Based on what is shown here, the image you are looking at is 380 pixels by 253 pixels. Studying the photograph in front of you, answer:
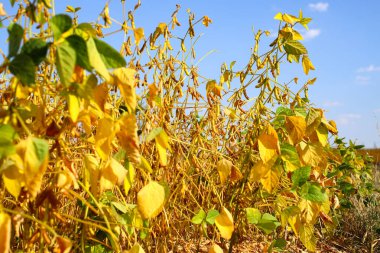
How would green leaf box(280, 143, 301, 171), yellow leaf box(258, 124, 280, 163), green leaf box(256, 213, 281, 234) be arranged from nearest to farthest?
yellow leaf box(258, 124, 280, 163), green leaf box(280, 143, 301, 171), green leaf box(256, 213, 281, 234)

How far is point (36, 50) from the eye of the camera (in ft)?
2.02

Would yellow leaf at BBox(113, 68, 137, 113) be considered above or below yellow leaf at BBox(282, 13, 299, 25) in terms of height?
below

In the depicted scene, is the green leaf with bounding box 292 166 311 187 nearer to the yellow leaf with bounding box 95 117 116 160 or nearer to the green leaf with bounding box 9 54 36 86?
the yellow leaf with bounding box 95 117 116 160

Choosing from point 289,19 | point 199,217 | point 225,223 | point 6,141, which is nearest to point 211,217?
point 199,217

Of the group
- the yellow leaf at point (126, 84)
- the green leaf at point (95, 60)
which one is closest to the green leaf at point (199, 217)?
the yellow leaf at point (126, 84)

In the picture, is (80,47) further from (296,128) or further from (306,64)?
(306,64)

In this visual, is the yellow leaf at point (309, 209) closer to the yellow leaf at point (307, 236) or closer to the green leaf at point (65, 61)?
the yellow leaf at point (307, 236)

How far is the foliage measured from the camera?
0.65 metres

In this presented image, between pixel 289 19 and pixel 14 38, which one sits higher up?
pixel 289 19

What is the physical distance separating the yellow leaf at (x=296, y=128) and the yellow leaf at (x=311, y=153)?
8cm

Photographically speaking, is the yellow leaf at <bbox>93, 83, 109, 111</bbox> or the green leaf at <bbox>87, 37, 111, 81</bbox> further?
the yellow leaf at <bbox>93, 83, 109, 111</bbox>

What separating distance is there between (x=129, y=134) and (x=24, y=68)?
8.2 inches

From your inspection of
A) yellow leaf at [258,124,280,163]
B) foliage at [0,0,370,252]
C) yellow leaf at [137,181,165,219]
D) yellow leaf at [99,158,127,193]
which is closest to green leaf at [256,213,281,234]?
foliage at [0,0,370,252]

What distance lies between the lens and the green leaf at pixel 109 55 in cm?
65
